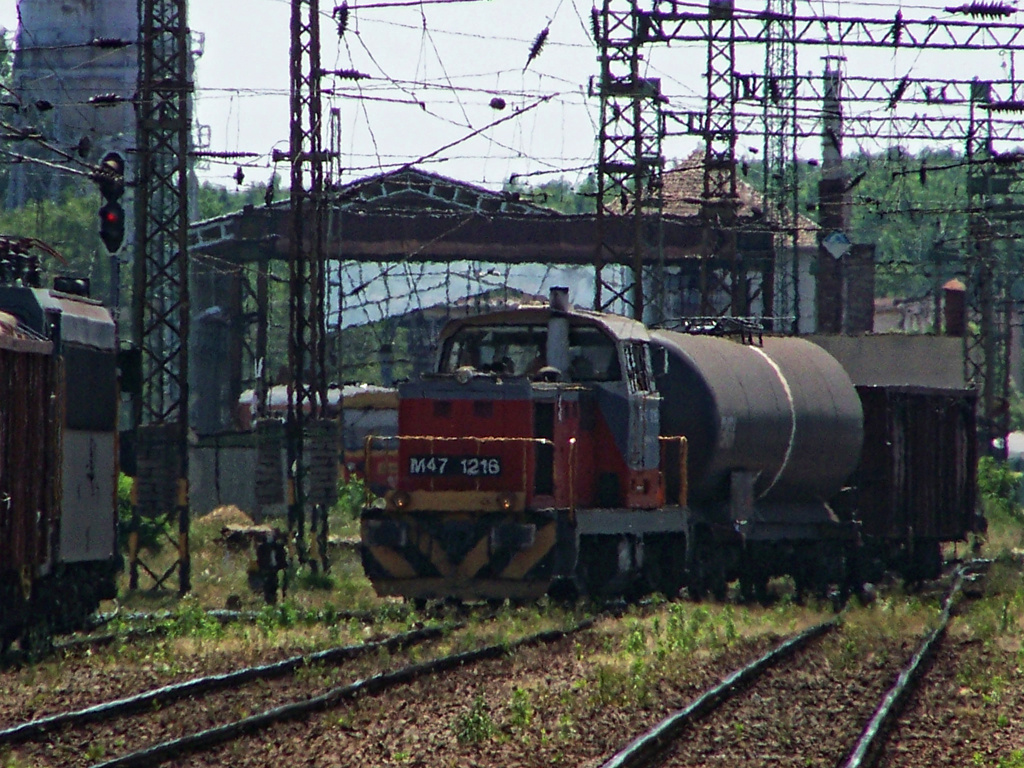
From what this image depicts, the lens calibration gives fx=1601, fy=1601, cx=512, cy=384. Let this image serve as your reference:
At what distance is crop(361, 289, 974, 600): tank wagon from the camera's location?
1773 centimetres

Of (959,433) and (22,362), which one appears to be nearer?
(22,362)

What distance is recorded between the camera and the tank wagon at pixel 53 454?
13.1 metres

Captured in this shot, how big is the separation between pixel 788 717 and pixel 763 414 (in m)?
9.39

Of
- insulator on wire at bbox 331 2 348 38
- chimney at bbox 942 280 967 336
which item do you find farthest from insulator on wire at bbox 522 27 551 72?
chimney at bbox 942 280 967 336

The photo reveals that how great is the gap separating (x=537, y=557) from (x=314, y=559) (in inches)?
306

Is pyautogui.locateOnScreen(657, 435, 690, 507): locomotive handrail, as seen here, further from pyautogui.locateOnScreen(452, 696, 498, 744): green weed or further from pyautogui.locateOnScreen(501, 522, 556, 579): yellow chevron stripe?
pyautogui.locateOnScreen(452, 696, 498, 744): green weed

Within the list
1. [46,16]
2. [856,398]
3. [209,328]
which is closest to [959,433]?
[856,398]

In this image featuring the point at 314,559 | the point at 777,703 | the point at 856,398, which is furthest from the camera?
the point at 314,559

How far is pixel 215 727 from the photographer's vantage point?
393 inches

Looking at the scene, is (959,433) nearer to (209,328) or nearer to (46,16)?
(209,328)

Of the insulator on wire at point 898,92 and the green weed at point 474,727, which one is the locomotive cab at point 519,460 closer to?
the green weed at point 474,727

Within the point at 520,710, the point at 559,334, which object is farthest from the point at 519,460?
the point at 520,710

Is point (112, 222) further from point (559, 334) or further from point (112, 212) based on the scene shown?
point (559, 334)

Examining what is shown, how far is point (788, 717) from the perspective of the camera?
11.3 m
